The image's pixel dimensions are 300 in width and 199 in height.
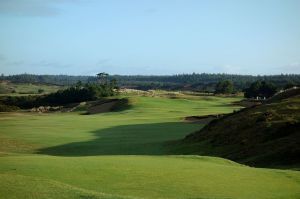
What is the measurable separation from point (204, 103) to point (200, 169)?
86.7 metres

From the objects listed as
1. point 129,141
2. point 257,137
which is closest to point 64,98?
point 129,141

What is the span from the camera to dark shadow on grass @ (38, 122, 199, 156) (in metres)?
36.1

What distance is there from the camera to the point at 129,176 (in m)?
17.6

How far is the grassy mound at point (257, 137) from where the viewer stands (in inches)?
1088

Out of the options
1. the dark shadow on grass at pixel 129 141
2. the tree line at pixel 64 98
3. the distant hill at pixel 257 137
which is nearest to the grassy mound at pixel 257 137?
the distant hill at pixel 257 137

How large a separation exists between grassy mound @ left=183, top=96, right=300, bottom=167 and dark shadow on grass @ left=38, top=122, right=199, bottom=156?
336 cm

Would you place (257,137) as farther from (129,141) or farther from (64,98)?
(64,98)

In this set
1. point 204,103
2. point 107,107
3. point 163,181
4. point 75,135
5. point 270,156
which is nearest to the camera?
point 163,181

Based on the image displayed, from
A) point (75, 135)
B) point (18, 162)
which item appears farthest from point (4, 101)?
point (18, 162)

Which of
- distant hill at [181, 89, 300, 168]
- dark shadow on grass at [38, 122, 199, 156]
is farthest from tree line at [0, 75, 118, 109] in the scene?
distant hill at [181, 89, 300, 168]

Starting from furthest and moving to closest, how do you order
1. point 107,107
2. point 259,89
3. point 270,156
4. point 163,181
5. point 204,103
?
point 259,89 → point 204,103 → point 107,107 → point 270,156 → point 163,181

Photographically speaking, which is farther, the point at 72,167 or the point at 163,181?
the point at 72,167

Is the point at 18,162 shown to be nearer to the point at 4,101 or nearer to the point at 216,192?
the point at 216,192

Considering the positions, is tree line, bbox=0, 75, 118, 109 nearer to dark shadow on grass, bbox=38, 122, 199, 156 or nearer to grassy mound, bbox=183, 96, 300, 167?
dark shadow on grass, bbox=38, 122, 199, 156
